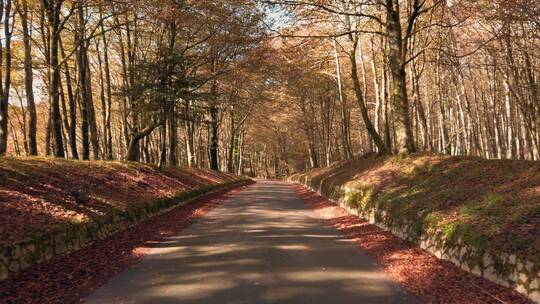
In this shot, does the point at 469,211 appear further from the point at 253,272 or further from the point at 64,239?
the point at 64,239

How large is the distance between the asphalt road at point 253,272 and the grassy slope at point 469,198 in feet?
5.52

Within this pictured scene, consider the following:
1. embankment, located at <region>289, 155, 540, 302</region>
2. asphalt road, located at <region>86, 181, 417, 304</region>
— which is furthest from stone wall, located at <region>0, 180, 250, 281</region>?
embankment, located at <region>289, 155, 540, 302</region>

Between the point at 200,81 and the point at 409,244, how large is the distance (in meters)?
13.5

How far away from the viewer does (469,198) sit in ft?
28.7

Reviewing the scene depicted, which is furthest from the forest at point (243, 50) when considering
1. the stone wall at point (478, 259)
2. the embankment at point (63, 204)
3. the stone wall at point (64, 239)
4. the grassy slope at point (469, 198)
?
the stone wall at point (478, 259)

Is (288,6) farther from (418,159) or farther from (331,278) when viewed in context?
(331,278)

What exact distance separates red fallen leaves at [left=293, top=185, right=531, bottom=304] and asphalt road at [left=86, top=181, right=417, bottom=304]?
29 cm

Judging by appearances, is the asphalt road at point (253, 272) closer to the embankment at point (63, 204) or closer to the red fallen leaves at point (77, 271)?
the red fallen leaves at point (77, 271)

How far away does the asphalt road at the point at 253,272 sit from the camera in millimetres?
5828

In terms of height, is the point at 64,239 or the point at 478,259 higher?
the point at 64,239

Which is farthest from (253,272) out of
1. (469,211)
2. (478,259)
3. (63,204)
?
(63,204)

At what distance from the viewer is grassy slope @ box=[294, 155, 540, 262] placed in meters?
6.43

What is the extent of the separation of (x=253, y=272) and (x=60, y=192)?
6.00 meters

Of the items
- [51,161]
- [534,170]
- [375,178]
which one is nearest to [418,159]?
[375,178]
